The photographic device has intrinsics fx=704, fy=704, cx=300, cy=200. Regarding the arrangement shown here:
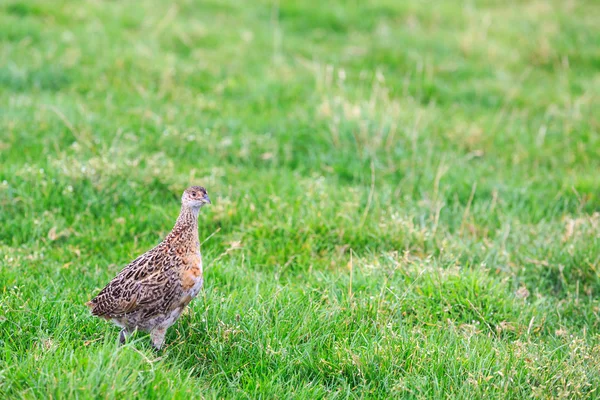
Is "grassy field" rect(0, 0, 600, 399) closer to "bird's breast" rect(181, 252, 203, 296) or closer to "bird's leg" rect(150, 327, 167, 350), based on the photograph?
"bird's leg" rect(150, 327, 167, 350)

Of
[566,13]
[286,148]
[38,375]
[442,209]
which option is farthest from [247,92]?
[566,13]

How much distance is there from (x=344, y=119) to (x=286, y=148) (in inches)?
32.8

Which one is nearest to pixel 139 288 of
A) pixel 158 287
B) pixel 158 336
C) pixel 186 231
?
pixel 158 287

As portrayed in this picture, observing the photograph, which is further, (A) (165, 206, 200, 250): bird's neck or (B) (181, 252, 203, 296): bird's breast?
(A) (165, 206, 200, 250): bird's neck

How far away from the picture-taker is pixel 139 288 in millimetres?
4750

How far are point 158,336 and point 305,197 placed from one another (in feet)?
8.72

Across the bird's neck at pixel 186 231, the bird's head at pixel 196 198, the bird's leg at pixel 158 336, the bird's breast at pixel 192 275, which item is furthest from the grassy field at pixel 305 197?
the bird's head at pixel 196 198

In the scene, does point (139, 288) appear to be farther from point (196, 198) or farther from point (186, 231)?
point (196, 198)

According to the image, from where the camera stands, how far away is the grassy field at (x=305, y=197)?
474 cm

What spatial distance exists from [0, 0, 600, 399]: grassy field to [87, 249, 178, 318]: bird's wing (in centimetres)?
25

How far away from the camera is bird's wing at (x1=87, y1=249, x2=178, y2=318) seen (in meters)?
4.70

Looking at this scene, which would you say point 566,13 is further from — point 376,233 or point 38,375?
point 38,375

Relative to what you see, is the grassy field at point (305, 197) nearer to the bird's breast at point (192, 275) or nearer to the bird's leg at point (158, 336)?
the bird's leg at point (158, 336)

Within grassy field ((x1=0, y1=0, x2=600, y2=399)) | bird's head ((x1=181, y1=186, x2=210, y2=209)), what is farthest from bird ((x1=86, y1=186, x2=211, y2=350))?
grassy field ((x1=0, y1=0, x2=600, y2=399))
